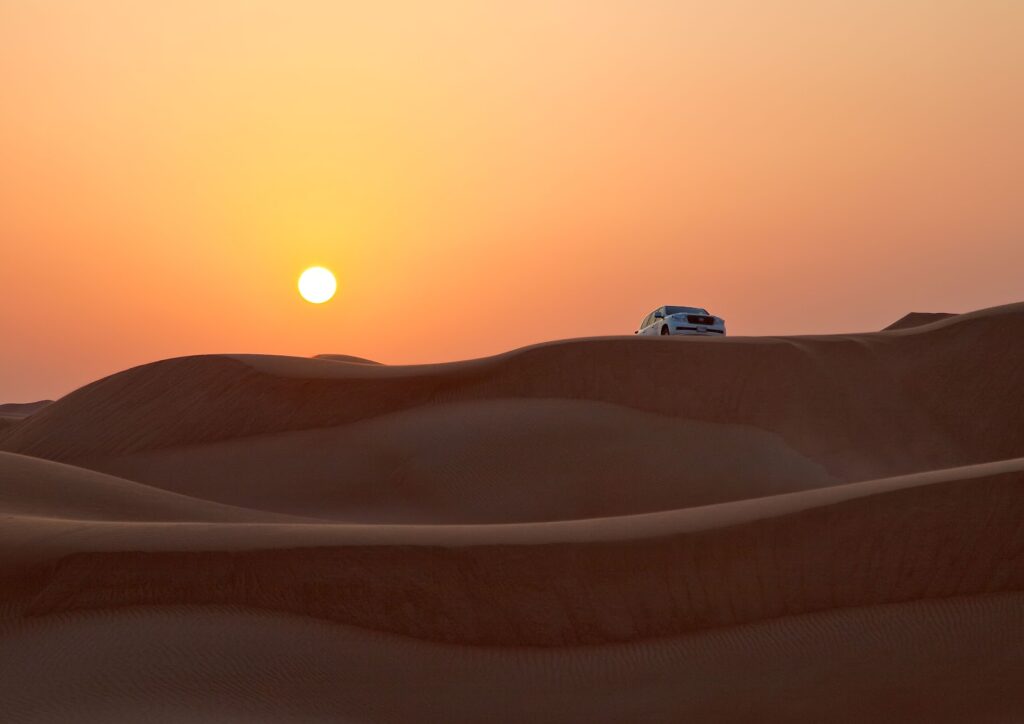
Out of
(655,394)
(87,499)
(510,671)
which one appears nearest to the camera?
(510,671)

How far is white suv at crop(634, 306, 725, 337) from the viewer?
68.3ft

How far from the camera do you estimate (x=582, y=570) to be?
20.3ft

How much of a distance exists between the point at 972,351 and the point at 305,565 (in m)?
15.4

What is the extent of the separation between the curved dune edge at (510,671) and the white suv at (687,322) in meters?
15.2

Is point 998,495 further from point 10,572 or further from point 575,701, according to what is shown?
point 10,572

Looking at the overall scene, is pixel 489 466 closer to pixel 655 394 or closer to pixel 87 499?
pixel 655 394

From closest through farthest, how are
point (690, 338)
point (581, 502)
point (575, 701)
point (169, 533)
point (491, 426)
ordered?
1. point (575, 701)
2. point (169, 533)
3. point (581, 502)
4. point (491, 426)
5. point (690, 338)

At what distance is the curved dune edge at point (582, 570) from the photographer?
19.5ft

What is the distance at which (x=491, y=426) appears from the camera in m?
14.5

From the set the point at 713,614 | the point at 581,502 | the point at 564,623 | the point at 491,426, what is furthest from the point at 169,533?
the point at 491,426

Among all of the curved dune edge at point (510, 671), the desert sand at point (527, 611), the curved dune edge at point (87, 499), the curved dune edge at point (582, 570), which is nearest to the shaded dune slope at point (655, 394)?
the curved dune edge at point (87, 499)

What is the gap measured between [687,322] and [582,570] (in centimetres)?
→ 1543

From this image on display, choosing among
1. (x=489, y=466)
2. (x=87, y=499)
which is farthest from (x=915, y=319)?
(x=87, y=499)

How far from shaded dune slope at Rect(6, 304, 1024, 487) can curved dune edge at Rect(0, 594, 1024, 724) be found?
9.02m
